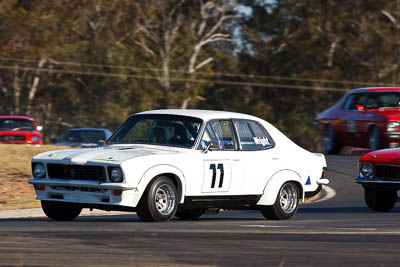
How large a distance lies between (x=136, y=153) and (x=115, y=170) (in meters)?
0.46

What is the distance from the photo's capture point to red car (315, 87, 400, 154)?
73.4 feet

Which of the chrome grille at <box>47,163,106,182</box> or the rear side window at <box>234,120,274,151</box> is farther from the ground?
the rear side window at <box>234,120,274,151</box>

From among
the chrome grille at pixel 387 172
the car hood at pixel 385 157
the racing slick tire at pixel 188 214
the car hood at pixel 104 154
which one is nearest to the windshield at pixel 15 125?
the car hood at pixel 385 157

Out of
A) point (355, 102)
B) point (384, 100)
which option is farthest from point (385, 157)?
point (355, 102)

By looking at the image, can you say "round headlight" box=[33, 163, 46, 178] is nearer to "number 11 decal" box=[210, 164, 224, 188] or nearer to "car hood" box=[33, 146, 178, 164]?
"car hood" box=[33, 146, 178, 164]

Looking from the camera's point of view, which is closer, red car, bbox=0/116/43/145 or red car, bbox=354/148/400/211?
red car, bbox=354/148/400/211

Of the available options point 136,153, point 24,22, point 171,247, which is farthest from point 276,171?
point 24,22

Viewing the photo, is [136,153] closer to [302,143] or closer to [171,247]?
[171,247]

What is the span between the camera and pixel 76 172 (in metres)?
10.8

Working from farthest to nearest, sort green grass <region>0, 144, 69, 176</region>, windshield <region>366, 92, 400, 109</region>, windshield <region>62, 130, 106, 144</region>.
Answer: windshield <region>62, 130, 106, 144</region> < windshield <region>366, 92, 400, 109</region> < green grass <region>0, 144, 69, 176</region>

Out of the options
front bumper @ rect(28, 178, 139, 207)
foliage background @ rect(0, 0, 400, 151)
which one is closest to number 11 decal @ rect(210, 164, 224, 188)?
front bumper @ rect(28, 178, 139, 207)

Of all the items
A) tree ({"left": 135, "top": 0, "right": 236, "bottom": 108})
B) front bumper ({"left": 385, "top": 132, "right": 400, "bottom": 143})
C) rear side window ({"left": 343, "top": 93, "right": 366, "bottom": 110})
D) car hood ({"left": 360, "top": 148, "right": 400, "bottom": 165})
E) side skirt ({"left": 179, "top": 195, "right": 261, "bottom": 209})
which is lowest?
front bumper ({"left": 385, "top": 132, "right": 400, "bottom": 143})

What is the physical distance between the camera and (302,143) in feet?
217

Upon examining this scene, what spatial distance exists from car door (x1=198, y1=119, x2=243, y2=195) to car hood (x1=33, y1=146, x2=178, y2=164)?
0.50 meters
